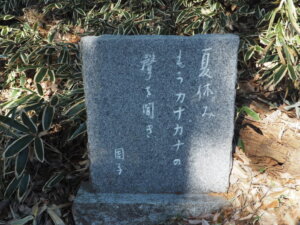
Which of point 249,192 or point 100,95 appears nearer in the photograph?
point 100,95

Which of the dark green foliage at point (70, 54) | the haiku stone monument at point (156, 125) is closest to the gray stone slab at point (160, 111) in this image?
the haiku stone monument at point (156, 125)

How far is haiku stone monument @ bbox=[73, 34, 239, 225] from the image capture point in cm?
121

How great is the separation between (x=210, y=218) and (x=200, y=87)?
585 millimetres

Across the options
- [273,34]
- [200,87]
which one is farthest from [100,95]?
[273,34]

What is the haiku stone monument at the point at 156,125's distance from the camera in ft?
3.95

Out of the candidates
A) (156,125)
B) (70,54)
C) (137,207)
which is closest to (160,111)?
(156,125)

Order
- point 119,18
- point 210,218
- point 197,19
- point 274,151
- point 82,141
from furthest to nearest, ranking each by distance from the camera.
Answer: point 119,18
point 197,19
point 82,141
point 274,151
point 210,218

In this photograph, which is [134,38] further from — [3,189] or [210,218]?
[3,189]

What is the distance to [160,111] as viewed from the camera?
130 centimetres

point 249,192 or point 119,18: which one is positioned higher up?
point 119,18

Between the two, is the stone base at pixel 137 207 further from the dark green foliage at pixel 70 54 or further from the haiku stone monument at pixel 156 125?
the dark green foliage at pixel 70 54

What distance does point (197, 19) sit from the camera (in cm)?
230

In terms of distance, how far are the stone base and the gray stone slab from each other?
0.04 m

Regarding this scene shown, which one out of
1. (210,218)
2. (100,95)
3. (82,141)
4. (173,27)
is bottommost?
(210,218)
